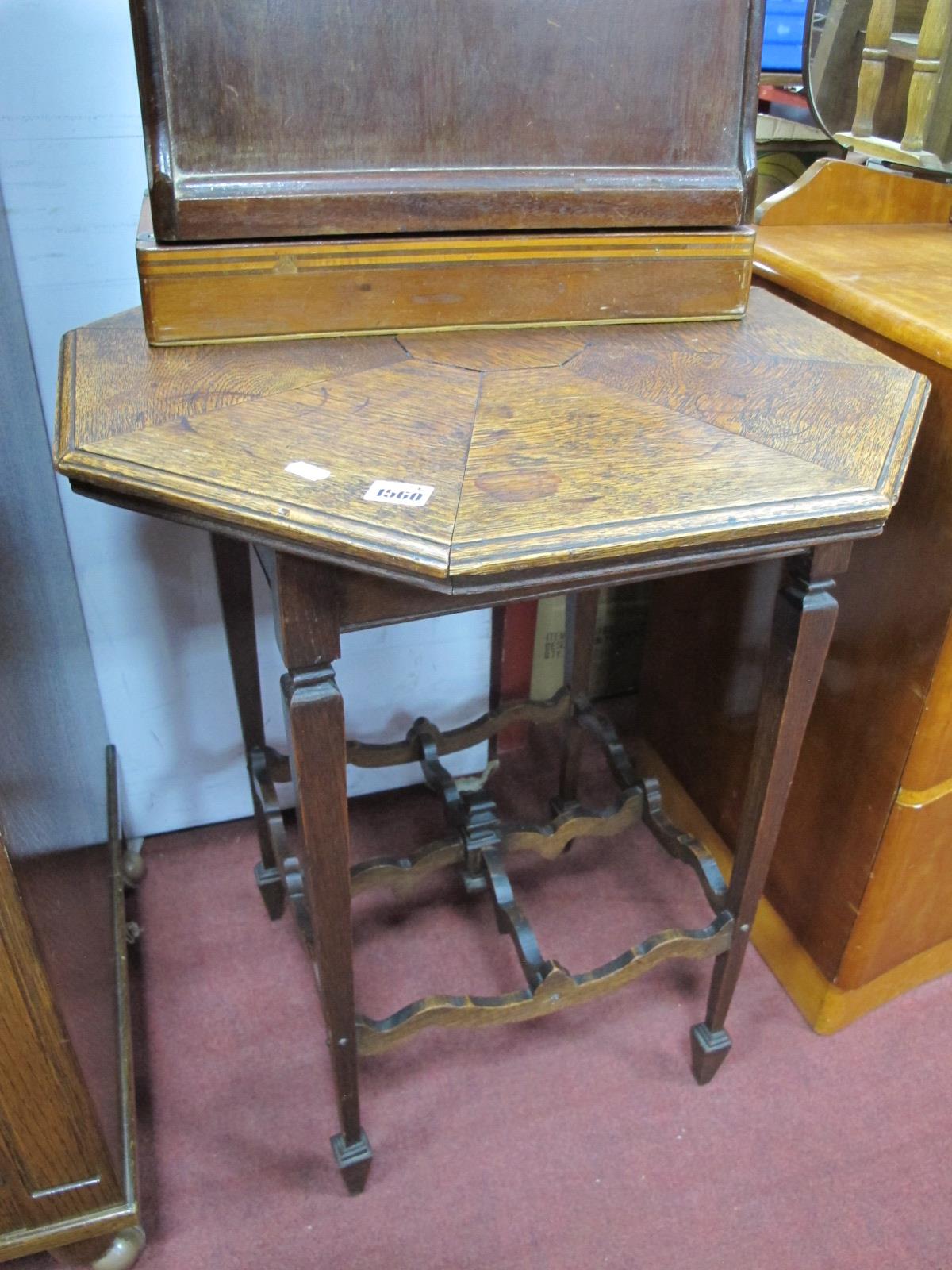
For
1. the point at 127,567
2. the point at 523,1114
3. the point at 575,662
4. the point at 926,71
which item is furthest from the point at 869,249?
the point at 523,1114

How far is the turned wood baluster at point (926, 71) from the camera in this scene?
1.17m

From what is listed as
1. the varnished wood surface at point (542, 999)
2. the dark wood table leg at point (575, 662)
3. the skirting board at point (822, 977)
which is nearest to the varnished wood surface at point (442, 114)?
the dark wood table leg at point (575, 662)

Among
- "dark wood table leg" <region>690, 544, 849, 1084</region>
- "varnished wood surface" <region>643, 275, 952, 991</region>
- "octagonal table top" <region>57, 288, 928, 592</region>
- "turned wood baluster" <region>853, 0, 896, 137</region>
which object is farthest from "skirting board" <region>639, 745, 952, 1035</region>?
"turned wood baluster" <region>853, 0, 896, 137</region>

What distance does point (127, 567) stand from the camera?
1.42m

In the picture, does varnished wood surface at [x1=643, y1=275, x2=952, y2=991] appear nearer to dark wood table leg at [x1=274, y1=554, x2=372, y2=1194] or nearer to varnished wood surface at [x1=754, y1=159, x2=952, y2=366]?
varnished wood surface at [x1=754, y1=159, x2=952, y2=366]

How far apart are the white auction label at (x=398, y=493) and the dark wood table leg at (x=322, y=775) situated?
0.08m

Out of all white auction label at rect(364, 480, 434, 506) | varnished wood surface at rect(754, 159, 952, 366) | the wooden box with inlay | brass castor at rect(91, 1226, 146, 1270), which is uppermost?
the wooden box with inlay

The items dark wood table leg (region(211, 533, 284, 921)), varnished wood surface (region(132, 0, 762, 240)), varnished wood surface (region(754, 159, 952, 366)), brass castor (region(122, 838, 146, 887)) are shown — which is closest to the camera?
varnished wood surface (region(132, 0, 762, 240))

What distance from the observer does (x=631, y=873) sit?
1.66 meters

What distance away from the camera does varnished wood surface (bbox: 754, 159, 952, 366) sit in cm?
105

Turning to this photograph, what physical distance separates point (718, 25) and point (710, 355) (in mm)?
339

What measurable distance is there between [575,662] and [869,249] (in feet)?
2.28

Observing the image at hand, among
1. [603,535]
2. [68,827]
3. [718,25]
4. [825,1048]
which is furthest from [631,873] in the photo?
[718,25]

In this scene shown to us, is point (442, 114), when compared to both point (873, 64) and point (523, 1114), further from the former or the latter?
point (523, 1114)
